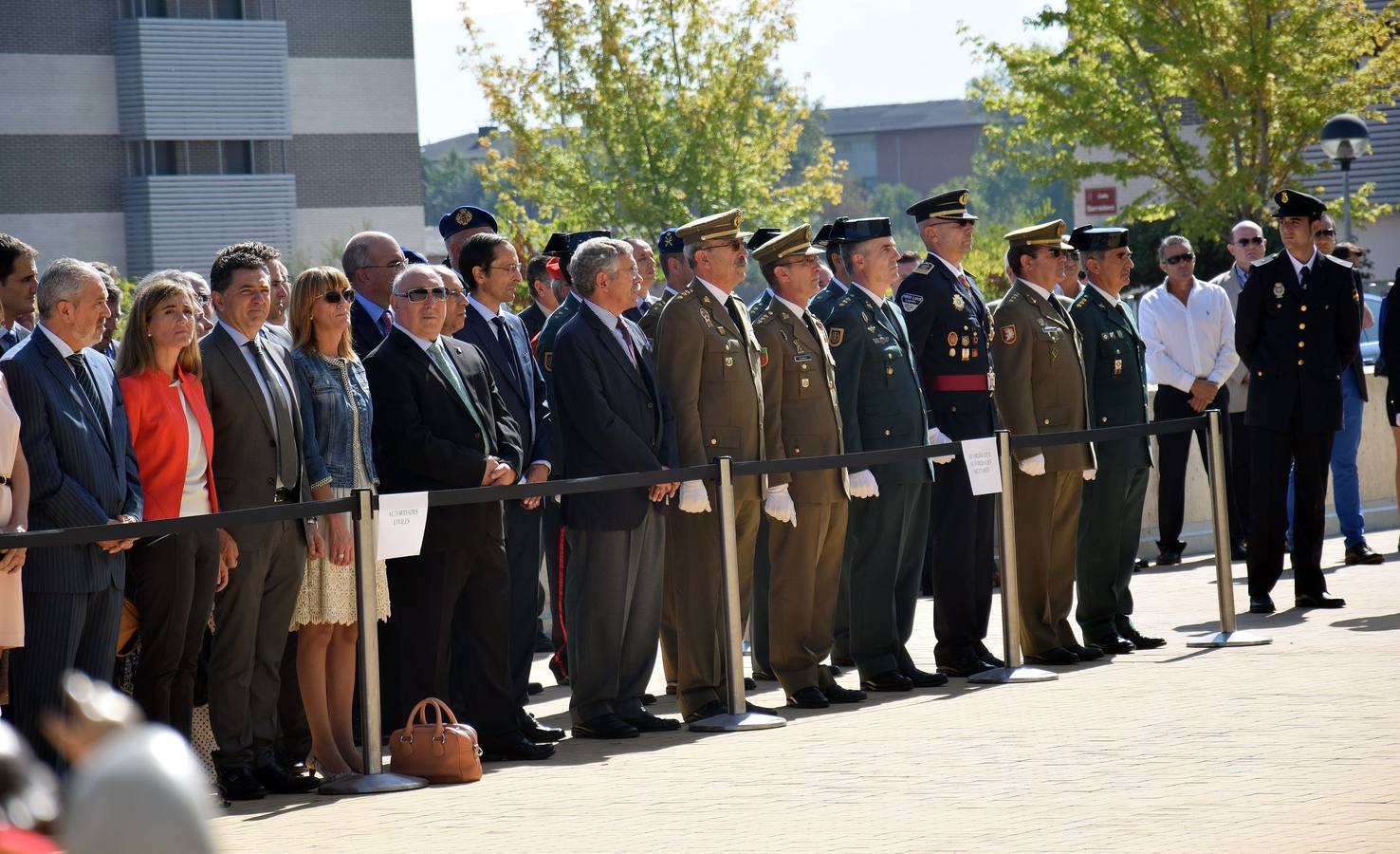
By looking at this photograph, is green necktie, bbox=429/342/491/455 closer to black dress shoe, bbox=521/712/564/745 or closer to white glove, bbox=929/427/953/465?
black dress shoe, bbox=521/712/564/745

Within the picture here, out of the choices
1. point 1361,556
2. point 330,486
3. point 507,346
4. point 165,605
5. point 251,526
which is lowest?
point 1361,556

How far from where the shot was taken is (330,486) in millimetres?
8008

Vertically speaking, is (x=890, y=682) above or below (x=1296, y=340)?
below

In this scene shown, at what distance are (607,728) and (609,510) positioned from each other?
0.96 meters

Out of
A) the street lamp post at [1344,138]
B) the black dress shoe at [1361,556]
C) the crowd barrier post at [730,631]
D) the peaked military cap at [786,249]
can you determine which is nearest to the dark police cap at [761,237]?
the peaked military cap at [786,249]

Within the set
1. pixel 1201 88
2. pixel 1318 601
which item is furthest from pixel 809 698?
pixel 1201 88

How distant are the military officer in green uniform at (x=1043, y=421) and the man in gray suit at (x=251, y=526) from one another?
423 cm

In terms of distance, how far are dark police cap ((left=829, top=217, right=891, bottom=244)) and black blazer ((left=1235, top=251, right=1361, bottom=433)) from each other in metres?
3.31

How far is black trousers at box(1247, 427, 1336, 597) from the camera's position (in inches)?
472

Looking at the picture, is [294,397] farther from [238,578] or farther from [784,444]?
[784,444]

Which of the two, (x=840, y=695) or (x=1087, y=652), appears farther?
(x=1087, y=652)

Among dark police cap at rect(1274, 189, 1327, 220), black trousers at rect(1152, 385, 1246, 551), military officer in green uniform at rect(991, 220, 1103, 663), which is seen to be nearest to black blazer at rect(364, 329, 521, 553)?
military officer in green uniform at rect(991, 220, 1103, 663)

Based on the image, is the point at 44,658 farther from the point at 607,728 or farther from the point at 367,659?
the point at 607,728

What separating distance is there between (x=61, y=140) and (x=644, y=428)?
40538mm
